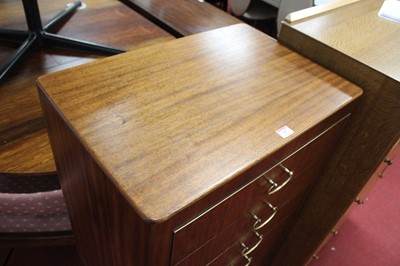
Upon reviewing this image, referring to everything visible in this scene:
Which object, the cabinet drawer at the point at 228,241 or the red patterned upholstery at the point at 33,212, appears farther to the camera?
the red patterned upholstery at the point at 33,212

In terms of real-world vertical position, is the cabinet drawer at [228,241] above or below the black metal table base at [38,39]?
below

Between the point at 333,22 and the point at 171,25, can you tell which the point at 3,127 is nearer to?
the point at 171,25

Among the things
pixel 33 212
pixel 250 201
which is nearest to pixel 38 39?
pixel 33 212

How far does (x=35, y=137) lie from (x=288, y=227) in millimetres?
754

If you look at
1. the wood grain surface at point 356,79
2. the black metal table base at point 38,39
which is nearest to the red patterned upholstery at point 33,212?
the black metal table base at point 38,39

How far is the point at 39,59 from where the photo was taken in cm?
88

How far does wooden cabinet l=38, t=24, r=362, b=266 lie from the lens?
0.39 metres

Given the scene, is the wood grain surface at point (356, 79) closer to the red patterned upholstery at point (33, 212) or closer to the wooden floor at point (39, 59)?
the wooden floor at point (39, 59)

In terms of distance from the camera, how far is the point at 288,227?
3.11ft

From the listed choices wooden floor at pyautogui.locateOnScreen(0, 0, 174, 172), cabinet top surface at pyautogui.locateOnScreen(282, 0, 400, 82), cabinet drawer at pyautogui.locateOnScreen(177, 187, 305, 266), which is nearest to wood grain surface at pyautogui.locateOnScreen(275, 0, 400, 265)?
cabinet top surface at pyautogui.locateOnScreen(282, 0, 400, 82)

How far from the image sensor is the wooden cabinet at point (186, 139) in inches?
15.4

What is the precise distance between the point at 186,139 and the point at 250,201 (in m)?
0.19

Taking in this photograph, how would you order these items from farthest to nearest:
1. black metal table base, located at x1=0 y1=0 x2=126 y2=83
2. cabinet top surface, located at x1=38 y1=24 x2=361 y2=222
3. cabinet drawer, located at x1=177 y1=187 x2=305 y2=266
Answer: black metal table base, located at x1=0 y1=0 x2=126 y2=83, cabinet drawer, located at x1=177 y1=187 x2=305 y2=266, cabinet top surface, located at x1=38 y1=24 x2=361 y2=222

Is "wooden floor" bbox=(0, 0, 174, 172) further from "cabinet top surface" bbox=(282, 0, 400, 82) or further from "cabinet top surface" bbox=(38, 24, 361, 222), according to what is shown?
"cabinet top surface" bbox=(282, 0, 400, 82)
